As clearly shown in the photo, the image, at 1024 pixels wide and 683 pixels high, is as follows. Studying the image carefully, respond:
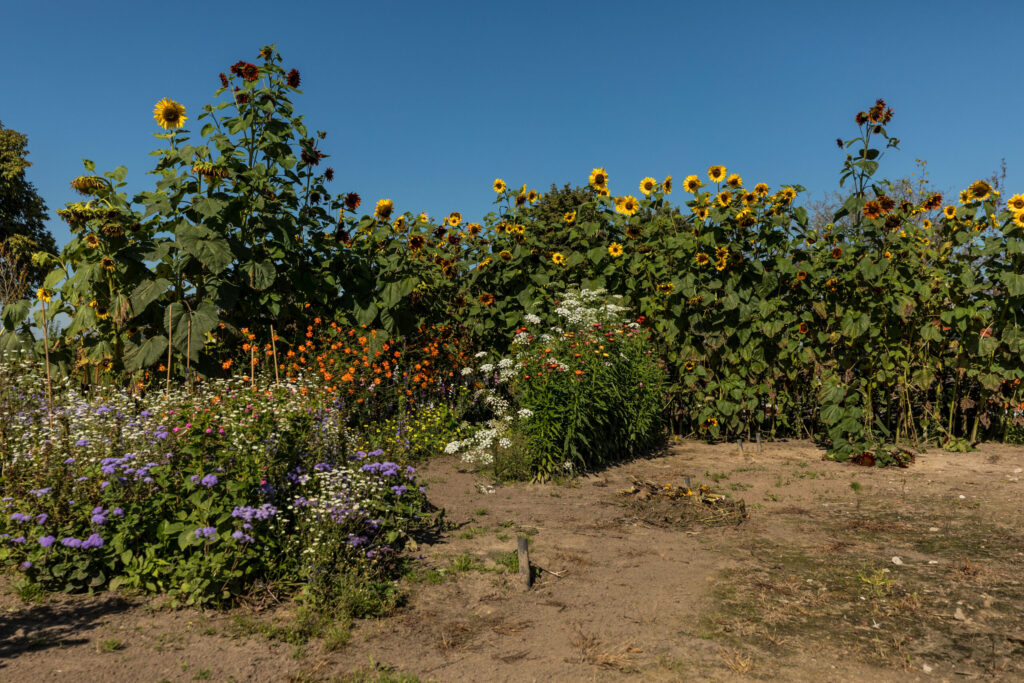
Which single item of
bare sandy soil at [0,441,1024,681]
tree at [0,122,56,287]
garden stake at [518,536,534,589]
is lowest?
bare sandy soil at [0,441,1024,681]

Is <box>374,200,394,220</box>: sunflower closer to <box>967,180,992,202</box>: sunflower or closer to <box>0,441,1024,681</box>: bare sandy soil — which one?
<box>0,441,1024,681</box>: bare sandy soil

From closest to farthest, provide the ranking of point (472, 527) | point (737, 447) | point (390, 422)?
point (472, 527) → point (390, 422) → point (737, 447)

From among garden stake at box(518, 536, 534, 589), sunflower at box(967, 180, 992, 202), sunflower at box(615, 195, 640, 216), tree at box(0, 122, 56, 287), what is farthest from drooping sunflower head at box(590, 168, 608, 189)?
tree at box(0, 122, 56, 287)

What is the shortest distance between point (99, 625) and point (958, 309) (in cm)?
770

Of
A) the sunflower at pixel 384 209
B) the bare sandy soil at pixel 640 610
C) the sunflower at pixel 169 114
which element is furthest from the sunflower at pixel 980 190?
the sunflower at pixel 169 114

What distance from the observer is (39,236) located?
24.7 metres

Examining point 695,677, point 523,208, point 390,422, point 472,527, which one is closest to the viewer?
point 695,677

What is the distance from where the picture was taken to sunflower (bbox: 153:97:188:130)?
699 cm

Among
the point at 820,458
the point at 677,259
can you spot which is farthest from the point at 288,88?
the point at 820,458

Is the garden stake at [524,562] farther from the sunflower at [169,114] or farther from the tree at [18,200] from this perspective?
the tree at [18,200]

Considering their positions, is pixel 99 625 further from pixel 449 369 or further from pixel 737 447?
pixel 737 447

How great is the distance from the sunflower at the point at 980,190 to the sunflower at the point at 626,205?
3.35 meters

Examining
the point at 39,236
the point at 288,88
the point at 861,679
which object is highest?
the point at 39,236

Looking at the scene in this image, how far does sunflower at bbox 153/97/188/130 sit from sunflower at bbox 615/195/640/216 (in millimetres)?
4630
